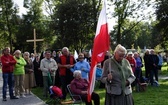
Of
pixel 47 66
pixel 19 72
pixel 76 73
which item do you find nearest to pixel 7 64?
pixel 19 72

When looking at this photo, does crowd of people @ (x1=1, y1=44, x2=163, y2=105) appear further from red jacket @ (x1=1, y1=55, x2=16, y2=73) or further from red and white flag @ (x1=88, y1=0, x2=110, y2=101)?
red and white flag @ (x1=88, y1=0, x2=110, y2=101)

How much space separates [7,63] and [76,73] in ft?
11.6

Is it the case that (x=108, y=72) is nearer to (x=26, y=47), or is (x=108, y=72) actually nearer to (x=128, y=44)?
(x=26, y=47)

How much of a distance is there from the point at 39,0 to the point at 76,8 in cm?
3126

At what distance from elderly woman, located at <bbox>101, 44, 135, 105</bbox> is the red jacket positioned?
634 centimetres

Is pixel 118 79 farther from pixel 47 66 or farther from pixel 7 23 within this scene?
pixel 7 23

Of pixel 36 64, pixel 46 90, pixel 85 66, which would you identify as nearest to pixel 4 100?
pixel 46 90

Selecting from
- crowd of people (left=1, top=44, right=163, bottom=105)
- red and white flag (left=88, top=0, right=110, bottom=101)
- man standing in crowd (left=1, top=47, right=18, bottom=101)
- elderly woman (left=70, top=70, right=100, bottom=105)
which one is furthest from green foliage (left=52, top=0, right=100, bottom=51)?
red and white flag (left=88, top=0, right=110, bottom=101)

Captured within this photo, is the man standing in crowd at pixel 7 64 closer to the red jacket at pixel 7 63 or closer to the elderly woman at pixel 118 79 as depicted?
the red jacket at pixel 7 63

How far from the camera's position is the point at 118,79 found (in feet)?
18.3

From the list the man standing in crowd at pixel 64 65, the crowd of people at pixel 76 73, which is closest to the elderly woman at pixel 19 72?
the crowd of people at pixel 76 73

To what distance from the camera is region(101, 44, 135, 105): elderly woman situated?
5570 millimetres

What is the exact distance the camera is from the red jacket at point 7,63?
11.2m

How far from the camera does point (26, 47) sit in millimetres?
64188
